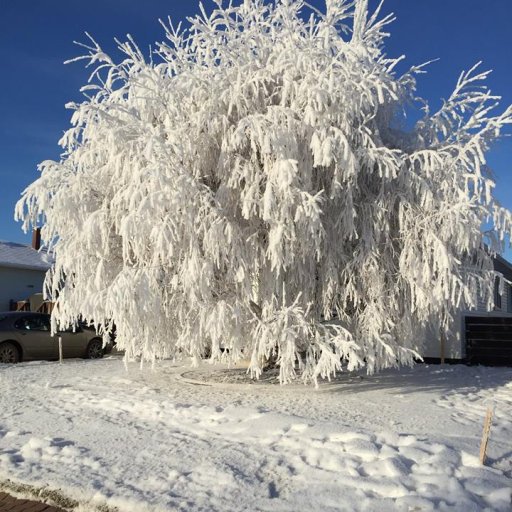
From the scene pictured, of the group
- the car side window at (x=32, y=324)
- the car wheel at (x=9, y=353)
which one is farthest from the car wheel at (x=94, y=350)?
the car wheel at (x=9, y=353)

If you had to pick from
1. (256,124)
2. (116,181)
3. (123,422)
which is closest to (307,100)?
(256,124)

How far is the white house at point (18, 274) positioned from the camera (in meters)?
24.6

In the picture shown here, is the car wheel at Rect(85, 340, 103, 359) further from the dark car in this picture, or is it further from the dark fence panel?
the dark fence panel

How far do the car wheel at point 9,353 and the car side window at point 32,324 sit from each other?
18.8 inches

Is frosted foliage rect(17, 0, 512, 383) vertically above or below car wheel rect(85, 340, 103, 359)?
above

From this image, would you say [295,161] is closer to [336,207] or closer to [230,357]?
[336,207]

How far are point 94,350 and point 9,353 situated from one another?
2.83 m

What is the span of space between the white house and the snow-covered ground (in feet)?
53.0

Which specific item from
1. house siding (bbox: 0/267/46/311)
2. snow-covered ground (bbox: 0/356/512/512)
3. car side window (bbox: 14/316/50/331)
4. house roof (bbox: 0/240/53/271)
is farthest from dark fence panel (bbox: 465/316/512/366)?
house siding (bbox: 0/267/46/311)

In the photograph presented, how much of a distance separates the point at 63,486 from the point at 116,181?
17.4 feet

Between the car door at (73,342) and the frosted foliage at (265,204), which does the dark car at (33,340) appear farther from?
the frosted foliage at (265,204)

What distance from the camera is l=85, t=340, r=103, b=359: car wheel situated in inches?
637

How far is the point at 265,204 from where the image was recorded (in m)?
7.84

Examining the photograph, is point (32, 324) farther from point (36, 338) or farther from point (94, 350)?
point (94, 350)
